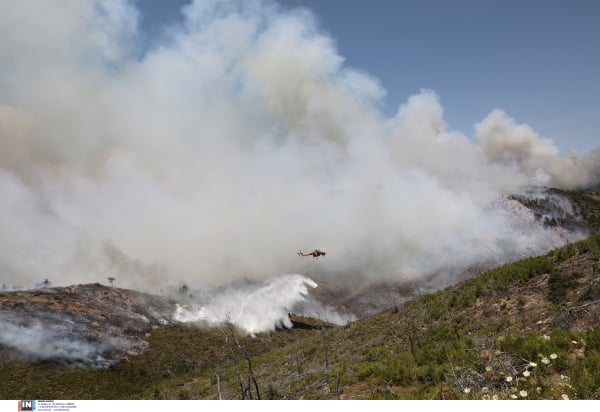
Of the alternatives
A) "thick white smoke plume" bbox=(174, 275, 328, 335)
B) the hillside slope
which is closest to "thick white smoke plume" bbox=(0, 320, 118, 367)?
the hillside slope

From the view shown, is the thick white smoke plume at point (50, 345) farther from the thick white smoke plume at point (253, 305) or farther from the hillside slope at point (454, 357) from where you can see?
the thick white smoke plume at point (253, 305)

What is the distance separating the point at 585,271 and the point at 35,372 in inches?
2347

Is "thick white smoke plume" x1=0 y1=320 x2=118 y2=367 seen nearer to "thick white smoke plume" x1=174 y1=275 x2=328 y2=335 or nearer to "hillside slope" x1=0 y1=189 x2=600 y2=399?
"hillside slope" x1=0 y1=189 x2=600 y2=399

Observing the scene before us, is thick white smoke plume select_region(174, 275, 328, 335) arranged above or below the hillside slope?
above

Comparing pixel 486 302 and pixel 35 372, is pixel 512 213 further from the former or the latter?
pixel 35 372

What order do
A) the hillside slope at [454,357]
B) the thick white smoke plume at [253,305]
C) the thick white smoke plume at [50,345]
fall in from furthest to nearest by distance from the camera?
1. the thick white smoke plume at [253,305]
2. the thick white smoke plume at [50,345]
3. the hillside slope at [454,357]


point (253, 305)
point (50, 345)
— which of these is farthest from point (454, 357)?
point (253, 305)

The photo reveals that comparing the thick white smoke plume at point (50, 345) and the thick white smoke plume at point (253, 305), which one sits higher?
the thick white smoke plume at point (253, 305)

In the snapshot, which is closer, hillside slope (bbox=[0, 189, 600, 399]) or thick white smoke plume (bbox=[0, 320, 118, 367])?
hillside slope (bbox=[0, 189, 600, 399])

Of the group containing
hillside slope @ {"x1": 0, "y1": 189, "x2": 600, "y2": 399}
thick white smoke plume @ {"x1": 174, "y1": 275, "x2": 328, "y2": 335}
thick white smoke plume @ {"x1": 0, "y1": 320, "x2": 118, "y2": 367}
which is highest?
thick white smoke plume @ {"x1": 174, "y1": 275, "x2": 328, "y2": 335}

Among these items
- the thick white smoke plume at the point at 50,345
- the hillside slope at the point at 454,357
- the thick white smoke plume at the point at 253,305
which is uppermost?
the thick white smoke plume at the point at 253,305

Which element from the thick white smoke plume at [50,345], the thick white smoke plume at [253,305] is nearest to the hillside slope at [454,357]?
the thick white smoke plume at [50,345]

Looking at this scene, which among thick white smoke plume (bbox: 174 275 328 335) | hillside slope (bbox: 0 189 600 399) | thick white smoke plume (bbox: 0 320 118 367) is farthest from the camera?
thick white smoke plume (bbox: 174 275 328 335)

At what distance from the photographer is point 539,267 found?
69.3 ft
